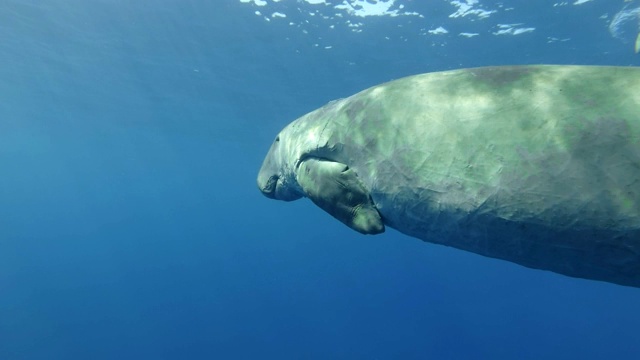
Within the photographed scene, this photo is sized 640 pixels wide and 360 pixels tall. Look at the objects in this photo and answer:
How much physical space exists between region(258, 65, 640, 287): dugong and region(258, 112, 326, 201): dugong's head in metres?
0.38

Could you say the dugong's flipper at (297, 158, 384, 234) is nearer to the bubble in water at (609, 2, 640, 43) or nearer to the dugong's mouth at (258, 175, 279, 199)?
the dugong's mouth at (258, 175, 279, 199)

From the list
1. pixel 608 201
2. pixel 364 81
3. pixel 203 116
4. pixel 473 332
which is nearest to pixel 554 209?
pixel 608 201

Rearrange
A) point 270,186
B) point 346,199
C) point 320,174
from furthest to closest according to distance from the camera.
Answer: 1. point 270,186
2. point 320,174
3. point 346,199

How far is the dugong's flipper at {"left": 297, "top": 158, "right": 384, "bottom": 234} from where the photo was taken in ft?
11.3

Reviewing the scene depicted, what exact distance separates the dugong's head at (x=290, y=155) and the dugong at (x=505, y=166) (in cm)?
38

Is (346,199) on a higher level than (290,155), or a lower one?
higher

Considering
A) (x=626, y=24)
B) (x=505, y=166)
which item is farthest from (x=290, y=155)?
(x=626, y=24)

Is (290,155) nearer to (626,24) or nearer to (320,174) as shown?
(320,174)

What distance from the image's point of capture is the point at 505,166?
2709 millimetres

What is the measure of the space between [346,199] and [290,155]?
122 cm

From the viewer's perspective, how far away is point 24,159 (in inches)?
3159

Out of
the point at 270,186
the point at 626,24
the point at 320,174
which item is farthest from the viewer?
the point at 626,24

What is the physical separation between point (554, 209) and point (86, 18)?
66.0 feet

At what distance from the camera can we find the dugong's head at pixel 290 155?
13.8 ft
